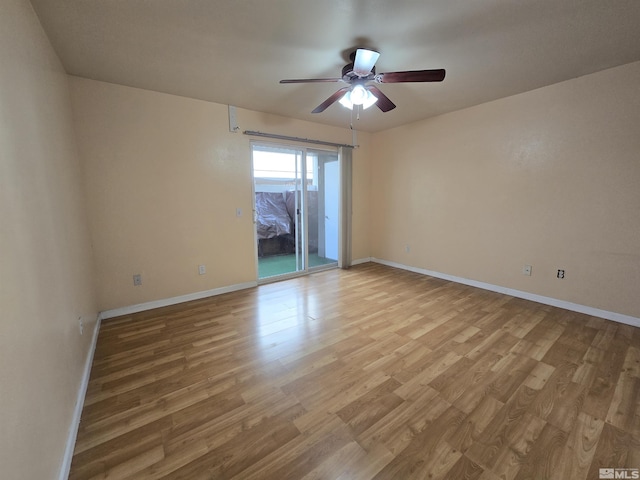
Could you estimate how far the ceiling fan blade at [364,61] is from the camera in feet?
6.46

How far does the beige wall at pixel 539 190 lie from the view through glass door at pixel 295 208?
57.2 inches

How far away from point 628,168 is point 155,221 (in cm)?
497

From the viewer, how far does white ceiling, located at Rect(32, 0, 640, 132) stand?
5.57 ft

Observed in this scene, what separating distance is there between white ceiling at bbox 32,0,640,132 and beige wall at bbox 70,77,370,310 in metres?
0.29

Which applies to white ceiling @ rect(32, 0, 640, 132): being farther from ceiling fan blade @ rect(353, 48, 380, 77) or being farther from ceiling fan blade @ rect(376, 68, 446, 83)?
ceiling fan blade @ rect(376, 68, 446, 83)

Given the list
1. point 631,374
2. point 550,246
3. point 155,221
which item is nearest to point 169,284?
point 155,221

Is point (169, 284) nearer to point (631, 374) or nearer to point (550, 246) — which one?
point (631, 374)

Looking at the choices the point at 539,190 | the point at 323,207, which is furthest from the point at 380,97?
the point at 323,207

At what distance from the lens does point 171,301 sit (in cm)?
324

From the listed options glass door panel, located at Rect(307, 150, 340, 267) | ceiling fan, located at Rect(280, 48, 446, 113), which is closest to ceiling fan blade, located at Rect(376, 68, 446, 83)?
ceiling fan, located at Rect(280, 48, 446, 113)

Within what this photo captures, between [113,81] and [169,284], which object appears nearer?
[113,81]

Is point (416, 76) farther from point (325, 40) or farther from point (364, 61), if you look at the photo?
point (325, 40)

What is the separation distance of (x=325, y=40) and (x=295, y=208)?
2609 mm

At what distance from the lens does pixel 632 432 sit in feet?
4.79
